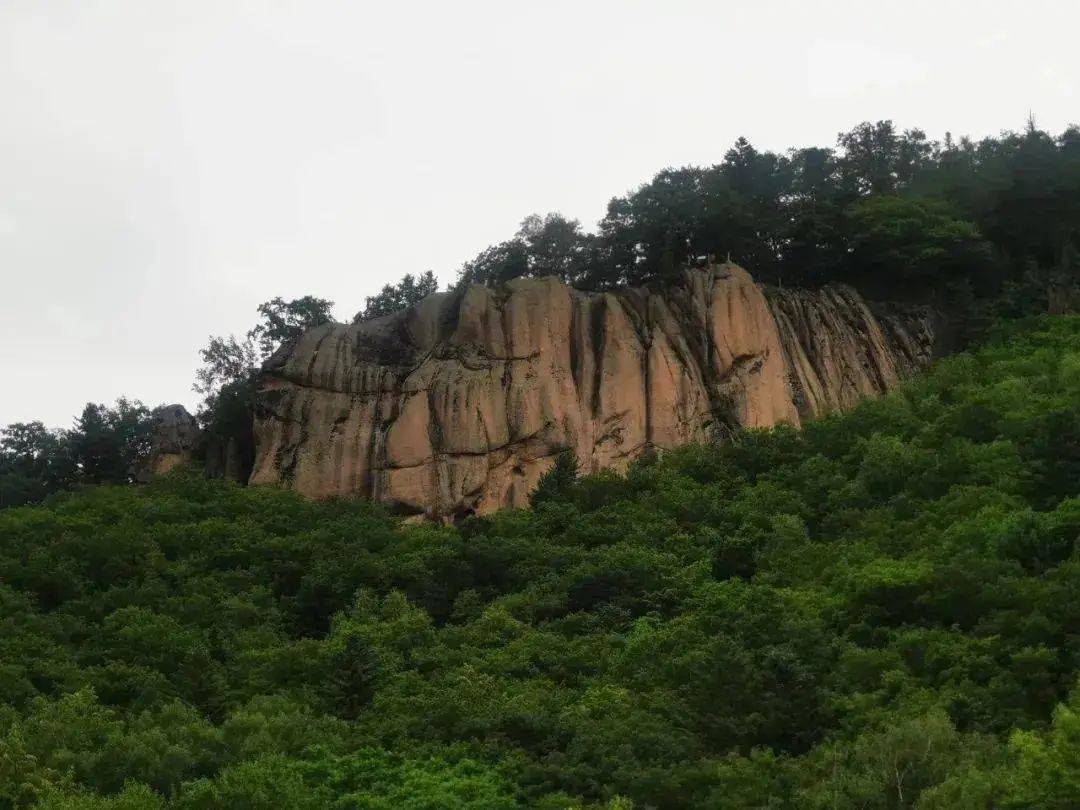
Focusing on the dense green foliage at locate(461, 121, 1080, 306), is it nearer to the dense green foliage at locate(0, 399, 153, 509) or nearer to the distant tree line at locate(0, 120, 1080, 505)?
the distant tree line at locate(0, 120, 1080, 505)

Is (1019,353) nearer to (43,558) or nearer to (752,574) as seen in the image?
(752,574)

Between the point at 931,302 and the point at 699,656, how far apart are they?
91.4ft

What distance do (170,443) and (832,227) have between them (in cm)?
2527

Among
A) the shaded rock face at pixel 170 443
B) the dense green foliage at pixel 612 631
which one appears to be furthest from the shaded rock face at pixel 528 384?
the shaded rock face at pixel 170 443

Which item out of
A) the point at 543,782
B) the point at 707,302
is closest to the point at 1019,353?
the point at 707,302

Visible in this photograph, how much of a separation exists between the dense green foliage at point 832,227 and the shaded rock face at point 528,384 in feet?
8.62

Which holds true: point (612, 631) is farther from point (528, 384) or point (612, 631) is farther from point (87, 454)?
point (87, 454)

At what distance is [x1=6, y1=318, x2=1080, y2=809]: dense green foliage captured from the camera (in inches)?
1088

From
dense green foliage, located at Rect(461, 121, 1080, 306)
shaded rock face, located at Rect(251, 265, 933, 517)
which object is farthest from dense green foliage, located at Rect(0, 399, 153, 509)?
dense green foliage, located at Rect(461, 121, 1080, 306)

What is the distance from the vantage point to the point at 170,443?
53.1 m

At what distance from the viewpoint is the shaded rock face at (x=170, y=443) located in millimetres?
52562

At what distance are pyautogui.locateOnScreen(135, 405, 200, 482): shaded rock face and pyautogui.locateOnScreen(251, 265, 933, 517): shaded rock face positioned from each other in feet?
13.1

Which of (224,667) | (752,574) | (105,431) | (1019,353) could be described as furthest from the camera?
(105,431)

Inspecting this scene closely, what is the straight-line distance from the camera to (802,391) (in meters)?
50.5
